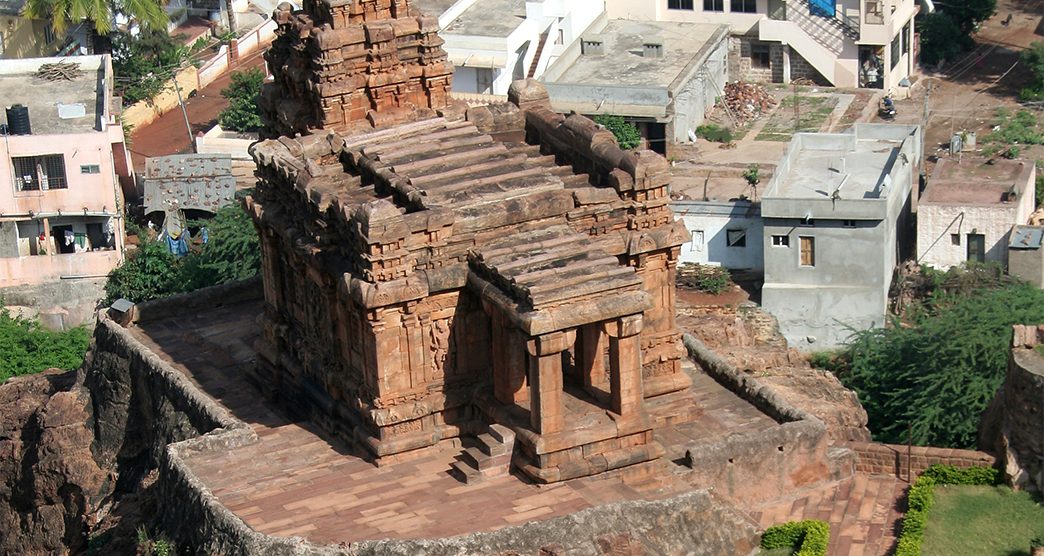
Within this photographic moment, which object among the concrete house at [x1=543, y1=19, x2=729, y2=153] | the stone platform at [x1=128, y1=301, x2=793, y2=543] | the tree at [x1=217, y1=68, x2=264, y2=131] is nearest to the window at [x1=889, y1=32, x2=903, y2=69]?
the concrete house at [x1=543, y1=19, x2=729, y2=153]

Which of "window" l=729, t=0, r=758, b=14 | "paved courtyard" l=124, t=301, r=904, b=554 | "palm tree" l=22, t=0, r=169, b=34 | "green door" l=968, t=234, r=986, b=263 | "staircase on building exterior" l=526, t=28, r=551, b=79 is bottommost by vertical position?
"green door" l=968, t=234, r=986, b=263

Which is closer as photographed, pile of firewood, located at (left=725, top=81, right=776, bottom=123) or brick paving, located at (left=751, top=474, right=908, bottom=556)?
brick paving, located at (left=751, top=474, right=908, bottom=556)

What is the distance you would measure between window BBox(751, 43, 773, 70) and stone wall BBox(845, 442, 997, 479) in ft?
146

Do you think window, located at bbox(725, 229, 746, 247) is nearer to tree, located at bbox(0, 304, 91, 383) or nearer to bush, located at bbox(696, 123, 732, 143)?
bush, located at bbox(696, 123, 732, 143)

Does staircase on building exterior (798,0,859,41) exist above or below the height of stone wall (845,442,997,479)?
above

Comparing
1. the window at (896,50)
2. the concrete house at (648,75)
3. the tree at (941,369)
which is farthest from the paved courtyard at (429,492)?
the window at (896,50)

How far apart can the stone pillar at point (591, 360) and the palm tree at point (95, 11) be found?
4193cm

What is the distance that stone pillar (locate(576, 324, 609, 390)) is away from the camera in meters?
39.7

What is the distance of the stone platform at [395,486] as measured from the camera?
38125 mm

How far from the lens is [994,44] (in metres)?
90.2

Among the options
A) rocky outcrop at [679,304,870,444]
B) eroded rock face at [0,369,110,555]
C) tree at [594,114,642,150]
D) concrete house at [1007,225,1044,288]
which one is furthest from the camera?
tree at [594,114,642,150]

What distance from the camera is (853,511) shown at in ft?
133

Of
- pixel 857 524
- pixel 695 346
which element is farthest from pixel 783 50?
pixel 857 524

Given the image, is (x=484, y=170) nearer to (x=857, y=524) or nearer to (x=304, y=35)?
(x=304, y=35)
